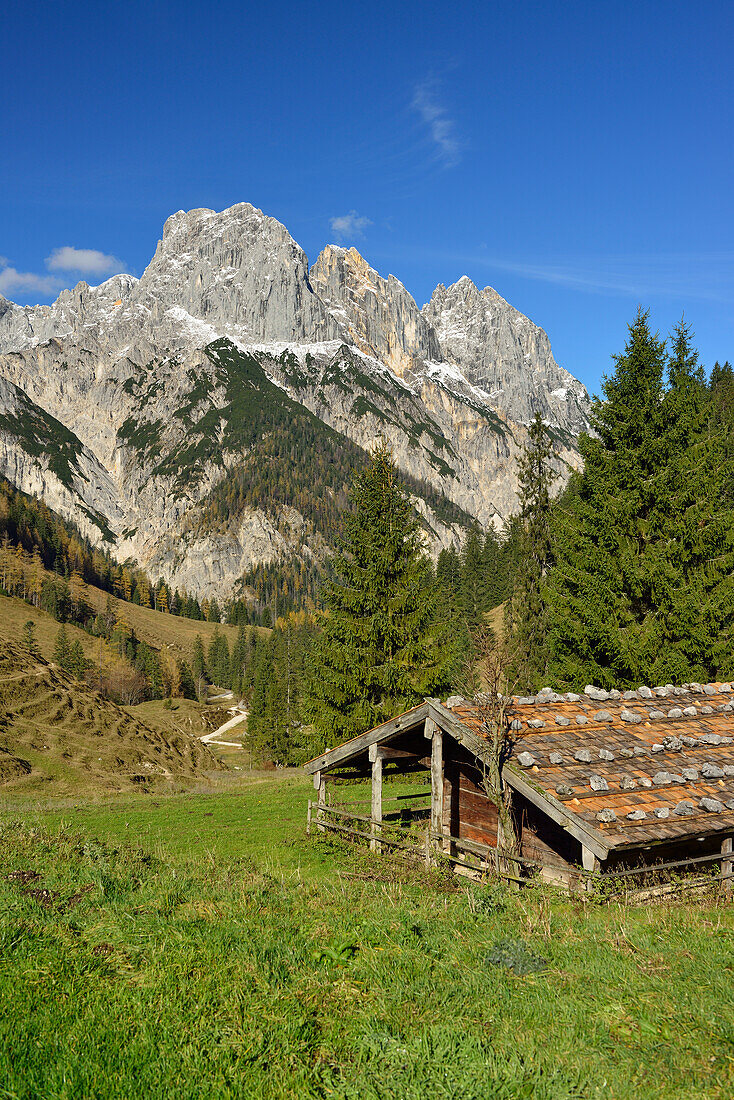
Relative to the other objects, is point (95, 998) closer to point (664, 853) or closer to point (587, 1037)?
point (587, 1037)

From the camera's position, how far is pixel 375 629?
28.1m

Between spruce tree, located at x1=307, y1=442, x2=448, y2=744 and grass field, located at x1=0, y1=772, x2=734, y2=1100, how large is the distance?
1708cm

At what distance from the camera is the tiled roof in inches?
455

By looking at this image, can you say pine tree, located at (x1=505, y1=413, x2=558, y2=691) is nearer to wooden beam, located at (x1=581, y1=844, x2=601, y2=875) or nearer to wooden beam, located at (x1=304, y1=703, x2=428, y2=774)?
wooden beam, located at (x1=304, y1=703, x2=428, y2=774)

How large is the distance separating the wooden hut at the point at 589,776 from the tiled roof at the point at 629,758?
26 millimetres

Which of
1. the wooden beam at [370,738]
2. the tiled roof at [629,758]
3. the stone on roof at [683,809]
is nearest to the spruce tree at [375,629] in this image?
the wooden beam at [370,738]

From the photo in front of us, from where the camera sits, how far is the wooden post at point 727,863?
41.2 feet

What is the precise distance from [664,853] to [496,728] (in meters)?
4.73

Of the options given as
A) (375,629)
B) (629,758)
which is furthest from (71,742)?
(629,758)

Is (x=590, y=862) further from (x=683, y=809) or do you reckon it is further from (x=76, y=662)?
(x=76, y=662)

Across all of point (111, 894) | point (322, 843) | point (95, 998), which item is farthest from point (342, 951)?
point (322, 843)

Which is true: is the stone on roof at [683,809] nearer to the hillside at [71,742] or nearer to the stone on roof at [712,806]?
the stone on roof at [712,806]

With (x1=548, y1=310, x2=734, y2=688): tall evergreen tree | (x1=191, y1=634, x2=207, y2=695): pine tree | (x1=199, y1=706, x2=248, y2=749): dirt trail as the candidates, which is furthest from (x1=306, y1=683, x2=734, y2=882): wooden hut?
(x1=191, y1=634, x2=207, y2=695): pine tree

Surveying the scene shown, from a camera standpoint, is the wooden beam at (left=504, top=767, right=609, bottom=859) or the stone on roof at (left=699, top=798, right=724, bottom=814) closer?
the wooden beam at (left=504, top=767, right=609, bottom=859)
